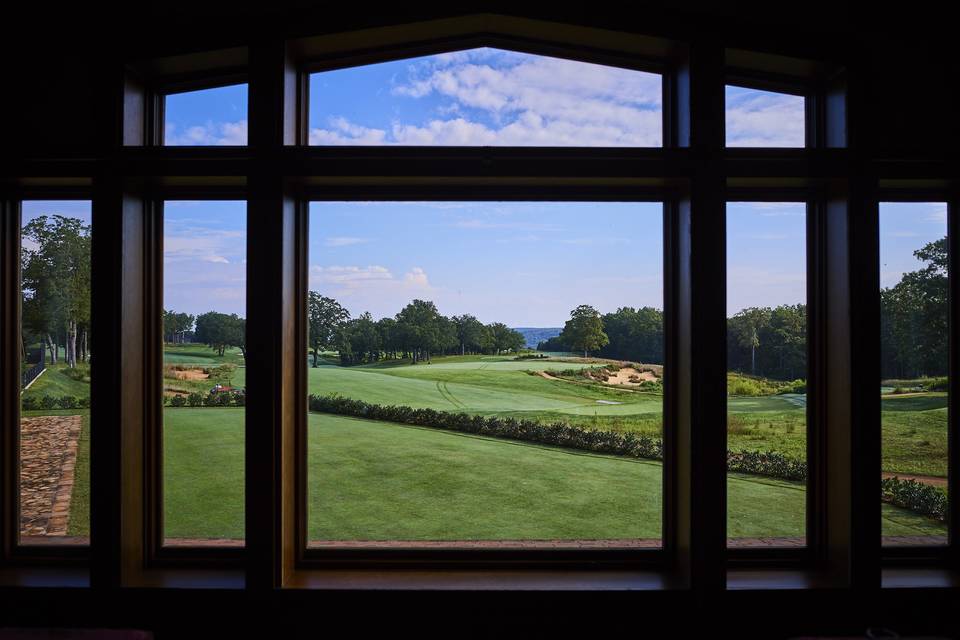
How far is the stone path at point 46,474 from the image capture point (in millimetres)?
2344

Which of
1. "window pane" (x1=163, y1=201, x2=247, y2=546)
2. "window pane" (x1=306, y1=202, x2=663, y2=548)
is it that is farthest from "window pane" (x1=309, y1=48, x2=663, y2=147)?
"window pane" (x1=163, y1=201, x2=247, y2=546)

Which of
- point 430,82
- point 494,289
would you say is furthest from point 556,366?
point 430,82

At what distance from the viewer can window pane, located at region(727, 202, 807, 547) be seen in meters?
2.37

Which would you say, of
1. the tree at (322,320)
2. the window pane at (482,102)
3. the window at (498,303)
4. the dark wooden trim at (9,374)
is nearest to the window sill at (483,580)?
the window at (498,303)

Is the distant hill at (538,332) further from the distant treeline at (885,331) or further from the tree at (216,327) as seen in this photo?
the tree at (216,327)

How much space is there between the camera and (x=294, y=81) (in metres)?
2.32

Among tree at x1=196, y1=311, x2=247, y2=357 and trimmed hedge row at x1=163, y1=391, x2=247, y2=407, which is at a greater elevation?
tree at x1=196, y1=311, x2=247, y2=357

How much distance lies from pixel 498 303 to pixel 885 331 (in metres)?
1.70

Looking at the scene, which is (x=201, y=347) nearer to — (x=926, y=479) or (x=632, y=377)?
(x=632, y=377)

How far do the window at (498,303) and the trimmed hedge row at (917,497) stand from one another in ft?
0.16

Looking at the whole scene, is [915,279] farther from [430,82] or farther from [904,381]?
[430,82]

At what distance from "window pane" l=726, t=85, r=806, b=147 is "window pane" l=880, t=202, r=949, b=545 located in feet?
1.94

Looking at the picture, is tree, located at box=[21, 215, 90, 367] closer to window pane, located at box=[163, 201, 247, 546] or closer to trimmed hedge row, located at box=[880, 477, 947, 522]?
window pane, located at box=[163, 201, 247, 546]

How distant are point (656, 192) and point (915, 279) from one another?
47.4 inches
